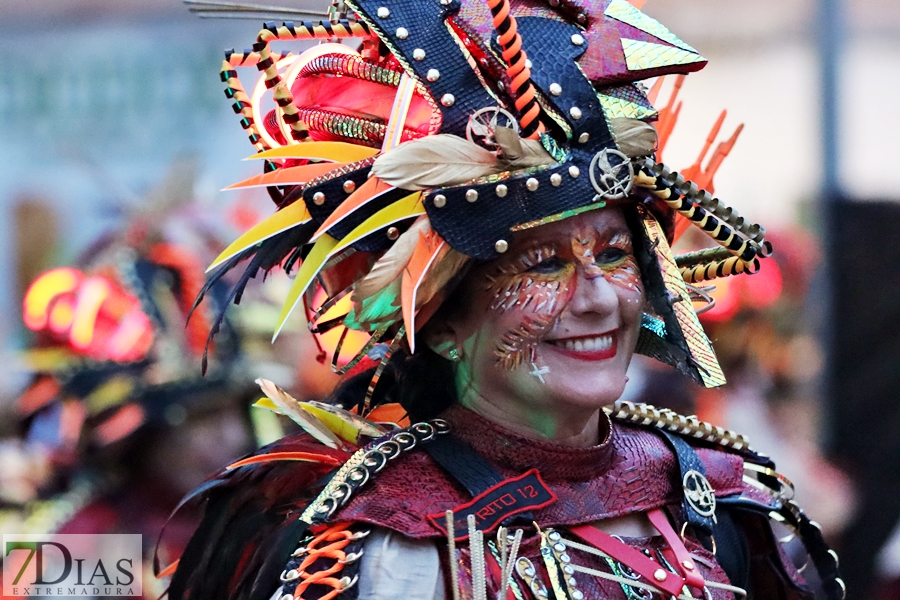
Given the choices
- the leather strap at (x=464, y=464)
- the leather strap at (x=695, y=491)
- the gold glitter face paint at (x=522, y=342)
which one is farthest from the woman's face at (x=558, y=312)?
the leather strap at (x=695, y=491)

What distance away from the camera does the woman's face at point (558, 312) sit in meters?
2.44

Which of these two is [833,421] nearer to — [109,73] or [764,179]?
[764,179]

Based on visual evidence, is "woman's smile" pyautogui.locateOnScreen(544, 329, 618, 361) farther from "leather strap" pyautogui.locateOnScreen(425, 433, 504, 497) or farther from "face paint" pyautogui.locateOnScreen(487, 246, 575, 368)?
"leather strap" pyautogui.locateOnScreen(425, 433, 504, 497)

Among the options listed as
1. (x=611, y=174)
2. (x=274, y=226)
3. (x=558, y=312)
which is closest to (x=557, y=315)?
(x=558, y=312)

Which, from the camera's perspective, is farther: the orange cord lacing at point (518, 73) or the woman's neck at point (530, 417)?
the woman's neck at point (530, 417)

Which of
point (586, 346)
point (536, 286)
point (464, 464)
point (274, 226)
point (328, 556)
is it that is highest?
point (274, 226)

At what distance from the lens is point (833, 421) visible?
761 centimetres

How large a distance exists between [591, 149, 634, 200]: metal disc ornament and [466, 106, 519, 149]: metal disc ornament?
0.17 m

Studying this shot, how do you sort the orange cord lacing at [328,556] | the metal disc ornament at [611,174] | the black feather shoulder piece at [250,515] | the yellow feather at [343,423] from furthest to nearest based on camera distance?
the yellow feather at [343,423]
the black feather shoulder piece at [250,515]
the metal disc ornament at [611,174]
the orange cord lacing at [328,556]

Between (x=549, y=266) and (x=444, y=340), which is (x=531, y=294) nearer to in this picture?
(x=549, y=266)

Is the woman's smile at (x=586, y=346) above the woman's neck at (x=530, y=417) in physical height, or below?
above

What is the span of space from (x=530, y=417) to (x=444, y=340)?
0.22 metres

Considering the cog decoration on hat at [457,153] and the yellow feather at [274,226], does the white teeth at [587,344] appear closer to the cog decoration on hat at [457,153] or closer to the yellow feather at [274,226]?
the cog decoration on hat at [457,153]

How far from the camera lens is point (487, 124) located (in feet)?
7.88
